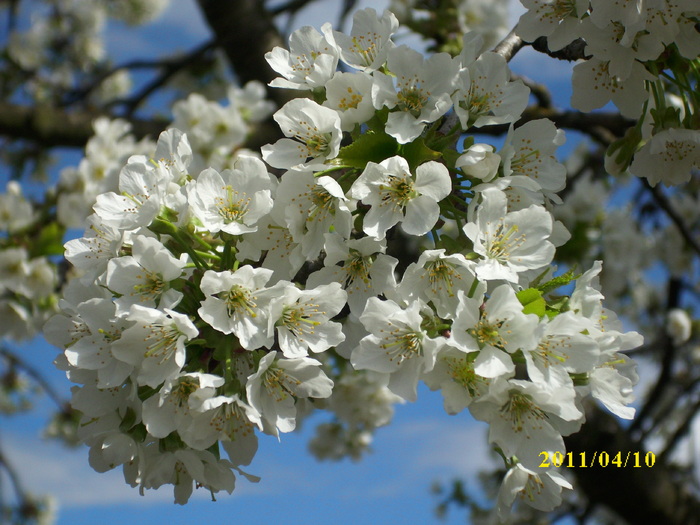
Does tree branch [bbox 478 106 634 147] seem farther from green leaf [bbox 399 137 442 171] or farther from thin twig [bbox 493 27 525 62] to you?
green leaf [bbox 399 137 442 171]

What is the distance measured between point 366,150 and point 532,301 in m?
0.50

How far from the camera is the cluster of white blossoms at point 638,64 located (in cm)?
150

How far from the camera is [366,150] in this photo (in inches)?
54.2

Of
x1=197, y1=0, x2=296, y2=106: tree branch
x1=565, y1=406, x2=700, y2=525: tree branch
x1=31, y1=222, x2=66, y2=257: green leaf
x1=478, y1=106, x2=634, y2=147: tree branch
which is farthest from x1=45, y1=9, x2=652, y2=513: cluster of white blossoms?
x1=197, y1=0, x2=296, y2=106: tree branch

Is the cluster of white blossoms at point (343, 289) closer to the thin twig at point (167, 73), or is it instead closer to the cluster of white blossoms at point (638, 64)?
the cluster of white blossoms at point (638, 64)

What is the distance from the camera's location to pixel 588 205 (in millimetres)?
4594

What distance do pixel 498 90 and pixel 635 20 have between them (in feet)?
1.18

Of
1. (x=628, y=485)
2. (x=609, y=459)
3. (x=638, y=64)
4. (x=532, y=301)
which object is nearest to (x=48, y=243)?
(x=532, y=301)

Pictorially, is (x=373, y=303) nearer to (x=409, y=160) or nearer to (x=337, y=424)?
(x=409, y=160)

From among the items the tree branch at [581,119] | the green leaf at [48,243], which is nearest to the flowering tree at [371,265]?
the tree branch at [581,119]

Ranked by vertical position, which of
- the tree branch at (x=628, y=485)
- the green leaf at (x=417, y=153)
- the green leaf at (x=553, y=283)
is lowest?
the tree branch at (x=628, y=485)

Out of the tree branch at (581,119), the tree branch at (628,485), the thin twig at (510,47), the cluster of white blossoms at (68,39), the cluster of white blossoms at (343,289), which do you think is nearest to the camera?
the cluster of white blossoms at (343,289)

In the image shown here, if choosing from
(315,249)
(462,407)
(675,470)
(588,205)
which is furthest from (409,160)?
(675,470)

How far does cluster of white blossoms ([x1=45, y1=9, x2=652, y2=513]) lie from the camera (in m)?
1.26
